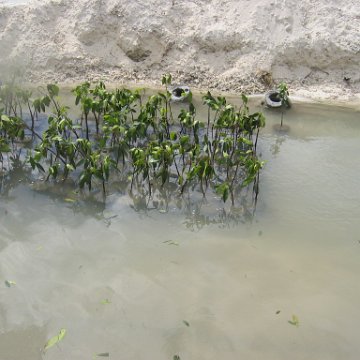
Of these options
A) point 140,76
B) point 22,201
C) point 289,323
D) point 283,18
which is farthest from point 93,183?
point 283,18

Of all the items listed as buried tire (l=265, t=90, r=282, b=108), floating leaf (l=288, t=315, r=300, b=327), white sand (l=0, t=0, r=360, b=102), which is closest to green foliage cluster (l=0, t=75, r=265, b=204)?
buried tire (l=265, t=90, r=282, b=108)

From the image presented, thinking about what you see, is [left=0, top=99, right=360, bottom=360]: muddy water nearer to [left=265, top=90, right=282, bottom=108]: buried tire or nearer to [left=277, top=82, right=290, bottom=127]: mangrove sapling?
[left=277, top=82, right=290, bottom=127]: mangrove sapling

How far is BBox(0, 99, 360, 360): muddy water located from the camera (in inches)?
125

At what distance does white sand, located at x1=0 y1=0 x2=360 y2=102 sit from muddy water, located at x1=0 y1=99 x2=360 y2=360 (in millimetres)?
3488

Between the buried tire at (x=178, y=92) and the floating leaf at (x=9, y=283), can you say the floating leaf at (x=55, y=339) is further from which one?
the buried tire at (x=178, y=92)

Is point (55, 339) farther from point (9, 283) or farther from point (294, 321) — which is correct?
point (294, 321)

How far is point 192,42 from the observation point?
8438mm

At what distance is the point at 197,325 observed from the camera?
10.8ft

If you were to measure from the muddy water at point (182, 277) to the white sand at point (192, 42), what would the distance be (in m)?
3.49

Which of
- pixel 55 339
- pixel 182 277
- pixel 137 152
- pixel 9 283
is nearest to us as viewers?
pixel 55 339

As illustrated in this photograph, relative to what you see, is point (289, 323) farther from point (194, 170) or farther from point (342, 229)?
point (194, 170)

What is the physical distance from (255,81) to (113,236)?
16.0 feet

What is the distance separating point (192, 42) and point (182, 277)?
5854mm

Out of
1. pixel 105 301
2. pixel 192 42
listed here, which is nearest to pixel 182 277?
pixel 105 301
